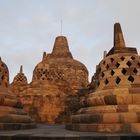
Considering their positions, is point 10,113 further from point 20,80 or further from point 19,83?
point 20,80

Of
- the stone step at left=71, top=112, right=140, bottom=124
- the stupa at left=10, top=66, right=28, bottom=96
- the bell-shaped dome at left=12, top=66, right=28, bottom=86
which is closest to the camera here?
the stone step at left=71, top=112, right=140, bottom=124

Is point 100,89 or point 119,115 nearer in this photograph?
point 119,115

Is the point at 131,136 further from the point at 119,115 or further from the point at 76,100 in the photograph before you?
the point at 76,100

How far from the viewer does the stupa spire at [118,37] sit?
10516mm

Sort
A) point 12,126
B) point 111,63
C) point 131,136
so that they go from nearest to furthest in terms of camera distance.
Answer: point 131,136, point 12,126, point 111,63

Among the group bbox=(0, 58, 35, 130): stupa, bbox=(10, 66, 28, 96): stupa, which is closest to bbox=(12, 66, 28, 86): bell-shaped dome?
bbox=(10, 66, 28, 96): stupa

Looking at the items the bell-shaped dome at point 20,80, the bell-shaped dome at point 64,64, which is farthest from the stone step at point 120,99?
the bell-shaped dome at point 64,64

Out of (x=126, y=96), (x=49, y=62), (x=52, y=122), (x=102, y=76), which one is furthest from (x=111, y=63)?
(x=49, y=62)

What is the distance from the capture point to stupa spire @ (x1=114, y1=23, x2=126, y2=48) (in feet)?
34.5

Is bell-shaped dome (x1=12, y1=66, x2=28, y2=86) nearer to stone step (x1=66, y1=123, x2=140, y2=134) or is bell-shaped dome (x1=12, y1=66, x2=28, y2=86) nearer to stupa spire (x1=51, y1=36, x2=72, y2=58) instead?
stupa spire (x1=51, y1=36, x2=72, y2=58)

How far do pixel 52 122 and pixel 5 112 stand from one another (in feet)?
28.1

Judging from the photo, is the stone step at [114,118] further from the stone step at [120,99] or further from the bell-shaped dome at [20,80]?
the bell-shaped dome at [20,80]

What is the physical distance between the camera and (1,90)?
1025 cm

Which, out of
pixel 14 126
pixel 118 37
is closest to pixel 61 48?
pixel 118 37
